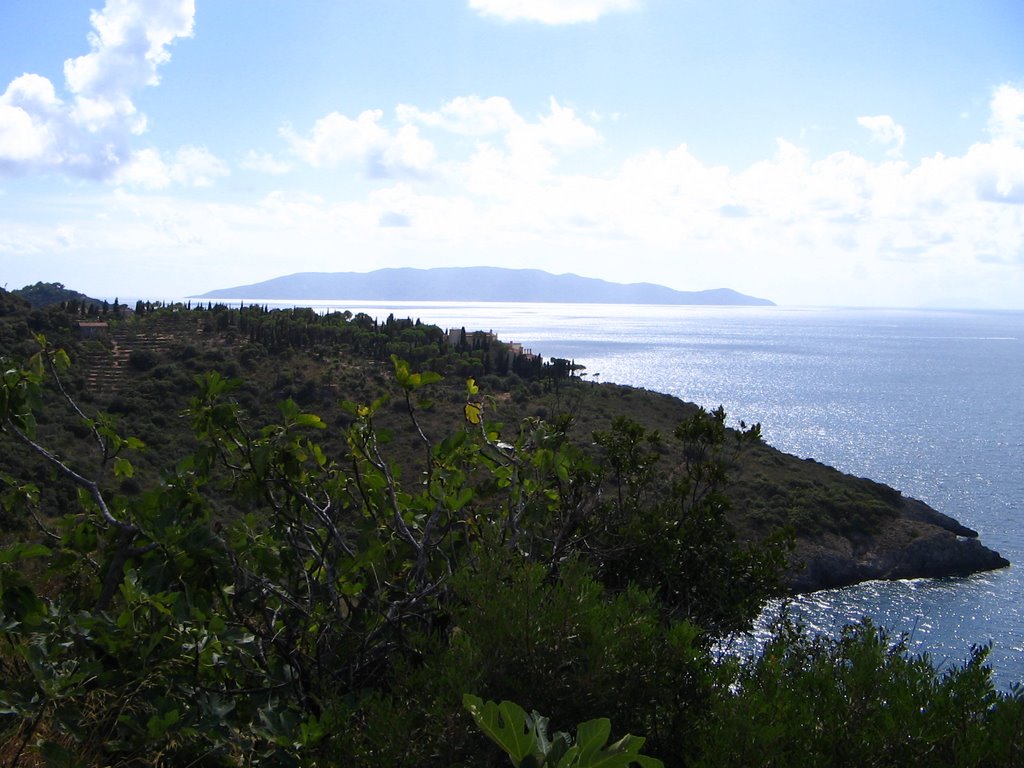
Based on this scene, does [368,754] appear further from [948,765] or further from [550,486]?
[550,486]

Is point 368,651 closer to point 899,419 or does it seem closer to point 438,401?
point 438,401

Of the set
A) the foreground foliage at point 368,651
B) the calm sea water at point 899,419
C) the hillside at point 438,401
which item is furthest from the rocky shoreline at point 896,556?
the foreground foliage at point 368,651

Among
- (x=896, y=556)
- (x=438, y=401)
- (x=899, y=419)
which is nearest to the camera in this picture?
(x=438, y=401)

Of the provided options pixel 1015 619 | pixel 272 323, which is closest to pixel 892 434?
pixel 1015 619

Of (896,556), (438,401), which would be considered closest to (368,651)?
(438,401)

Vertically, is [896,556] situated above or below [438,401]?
below

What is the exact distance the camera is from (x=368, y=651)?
2887 mm

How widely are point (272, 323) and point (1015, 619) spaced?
118 feet

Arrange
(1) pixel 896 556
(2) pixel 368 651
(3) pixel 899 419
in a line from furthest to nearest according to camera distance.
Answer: (3) pixel 899 419 < (1) pixel 896 556 < (2) pixel 368 651

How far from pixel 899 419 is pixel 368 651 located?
249 ft

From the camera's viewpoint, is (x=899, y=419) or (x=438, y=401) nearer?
(x=438, y=401)

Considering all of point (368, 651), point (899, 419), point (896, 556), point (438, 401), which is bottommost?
point (896, 556)

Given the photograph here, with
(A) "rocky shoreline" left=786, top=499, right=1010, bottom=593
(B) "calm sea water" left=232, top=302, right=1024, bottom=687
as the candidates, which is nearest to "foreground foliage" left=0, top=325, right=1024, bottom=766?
(B) "calm sea water" left=232, top=302, right=1024, bottom=687

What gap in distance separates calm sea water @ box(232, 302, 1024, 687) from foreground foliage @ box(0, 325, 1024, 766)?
2.26 feet
